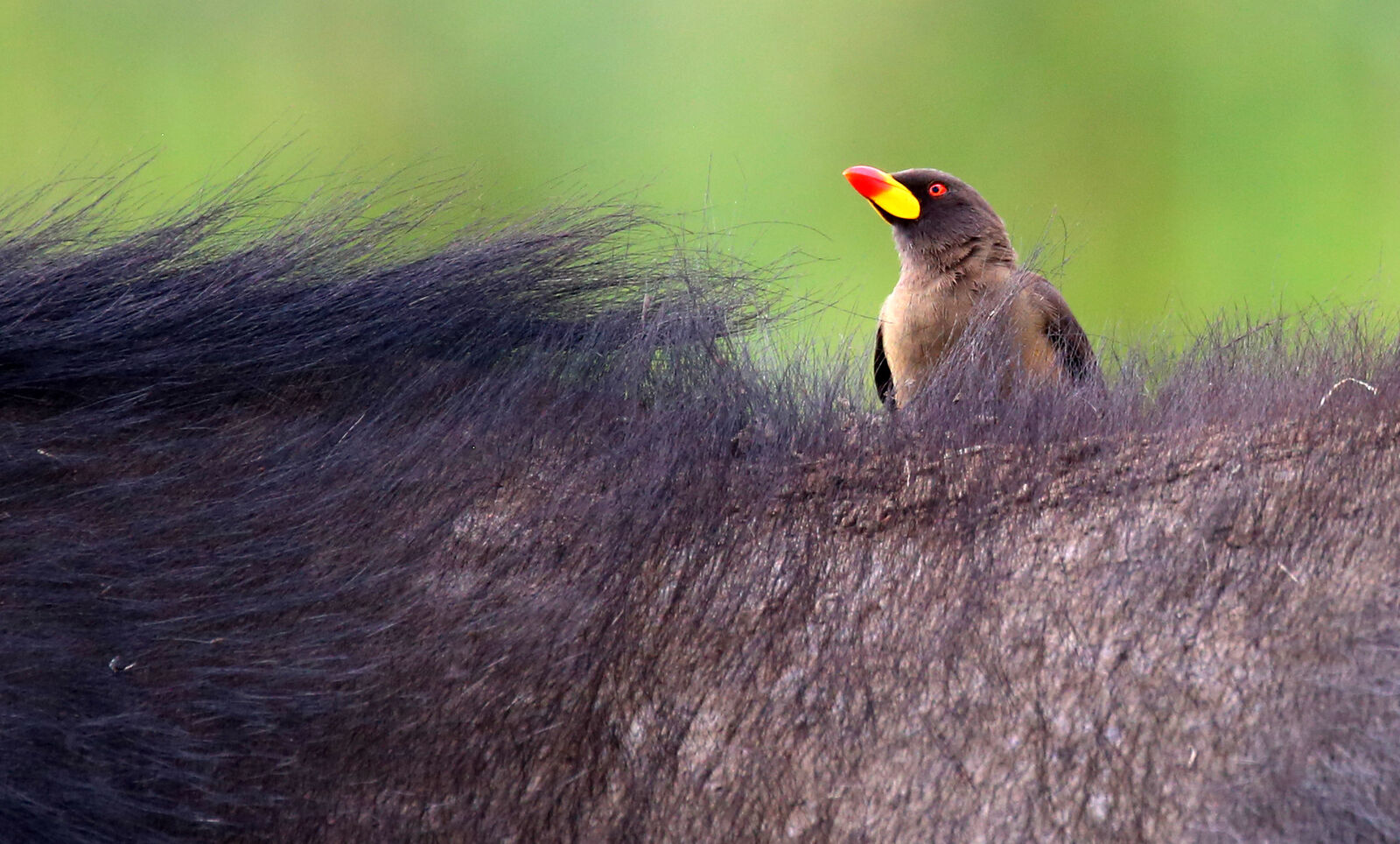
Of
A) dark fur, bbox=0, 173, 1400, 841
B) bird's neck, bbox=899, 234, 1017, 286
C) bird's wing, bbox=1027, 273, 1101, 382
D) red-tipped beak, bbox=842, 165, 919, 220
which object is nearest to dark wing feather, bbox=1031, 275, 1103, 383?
bird's wing, bbox=1027, 273, 1101, 382

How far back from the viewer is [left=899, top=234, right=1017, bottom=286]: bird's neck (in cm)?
187

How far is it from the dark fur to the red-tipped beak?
32.6 inches

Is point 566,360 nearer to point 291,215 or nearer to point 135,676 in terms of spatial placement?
point 291,215

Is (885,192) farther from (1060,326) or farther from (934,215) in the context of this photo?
(1060,326)

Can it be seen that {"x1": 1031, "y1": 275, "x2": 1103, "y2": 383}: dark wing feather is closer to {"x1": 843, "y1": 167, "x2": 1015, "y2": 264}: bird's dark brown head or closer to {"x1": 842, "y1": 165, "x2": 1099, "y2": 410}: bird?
{"x1": 842, "y1": 165, "x2": 1099, "y2": 410}: bird

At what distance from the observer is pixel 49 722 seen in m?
0.88

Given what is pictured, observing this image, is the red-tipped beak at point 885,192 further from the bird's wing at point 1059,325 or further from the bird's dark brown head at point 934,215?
the bird's wing at point 1059,325

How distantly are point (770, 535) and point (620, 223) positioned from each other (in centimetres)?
40

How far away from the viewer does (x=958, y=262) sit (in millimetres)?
1883

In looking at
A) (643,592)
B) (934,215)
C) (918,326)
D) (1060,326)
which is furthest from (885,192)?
(643,592)

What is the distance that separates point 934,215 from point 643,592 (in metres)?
1.05

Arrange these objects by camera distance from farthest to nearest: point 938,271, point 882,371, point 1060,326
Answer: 1. point 882,371
2. point 938,271
3. point 1060,326

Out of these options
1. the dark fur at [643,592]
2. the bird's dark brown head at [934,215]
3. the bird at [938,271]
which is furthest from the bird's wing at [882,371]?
the dark fur at [643,592]

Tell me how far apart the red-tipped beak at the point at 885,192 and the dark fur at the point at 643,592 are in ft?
2.71
